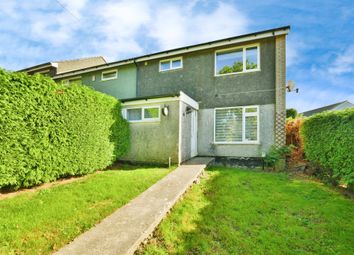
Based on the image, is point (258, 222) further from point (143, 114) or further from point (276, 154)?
point (143, 114)

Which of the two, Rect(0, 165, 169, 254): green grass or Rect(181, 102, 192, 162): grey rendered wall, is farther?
Rect(181, 102, 192, 162): grey rendered wall

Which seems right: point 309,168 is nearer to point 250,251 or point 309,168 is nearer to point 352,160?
point 352,160

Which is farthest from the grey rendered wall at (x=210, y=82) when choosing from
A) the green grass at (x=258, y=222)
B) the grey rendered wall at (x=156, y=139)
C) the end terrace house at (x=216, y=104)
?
the green grass at (x=258, y=222)

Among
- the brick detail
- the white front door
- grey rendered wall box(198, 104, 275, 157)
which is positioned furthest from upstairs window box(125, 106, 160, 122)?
Answer: the brick detail

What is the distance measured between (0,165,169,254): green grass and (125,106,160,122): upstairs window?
153 inches

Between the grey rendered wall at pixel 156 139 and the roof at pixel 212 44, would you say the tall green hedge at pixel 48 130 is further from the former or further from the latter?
the roof at pixel 212 44

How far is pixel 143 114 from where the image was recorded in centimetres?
1065

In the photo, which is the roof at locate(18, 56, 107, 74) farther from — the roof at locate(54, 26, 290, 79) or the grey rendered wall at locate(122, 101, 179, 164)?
the grey rendered wall at locate(122, 101, 179, 164)

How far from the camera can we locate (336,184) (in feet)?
23.7

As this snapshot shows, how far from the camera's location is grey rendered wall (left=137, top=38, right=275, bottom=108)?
36.4ft

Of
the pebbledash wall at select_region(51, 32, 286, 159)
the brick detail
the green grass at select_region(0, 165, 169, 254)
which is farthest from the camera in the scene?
the brick detail

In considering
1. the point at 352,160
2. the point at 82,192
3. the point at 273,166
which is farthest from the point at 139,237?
the point at 273,166

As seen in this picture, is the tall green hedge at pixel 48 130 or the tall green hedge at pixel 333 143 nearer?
the tall green hedge at pixel 48 130

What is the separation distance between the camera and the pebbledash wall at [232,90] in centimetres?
1077
